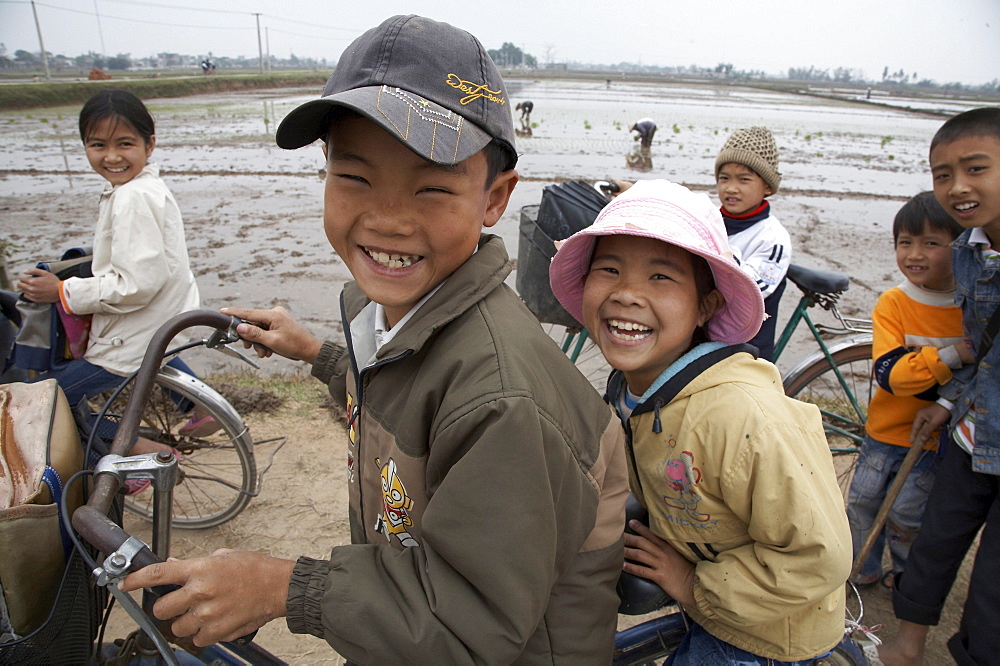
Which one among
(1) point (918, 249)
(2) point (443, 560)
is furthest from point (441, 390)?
(1) point (918, 249)

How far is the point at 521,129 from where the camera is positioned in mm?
17625

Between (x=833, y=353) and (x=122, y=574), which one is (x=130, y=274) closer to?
(x=122, y=574)

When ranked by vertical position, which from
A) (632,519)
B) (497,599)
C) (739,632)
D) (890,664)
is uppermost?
(497,599)

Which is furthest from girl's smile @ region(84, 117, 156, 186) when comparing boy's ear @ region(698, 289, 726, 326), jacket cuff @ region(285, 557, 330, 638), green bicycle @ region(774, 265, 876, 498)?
green bicycle @ region(774, 265, 876, 498)

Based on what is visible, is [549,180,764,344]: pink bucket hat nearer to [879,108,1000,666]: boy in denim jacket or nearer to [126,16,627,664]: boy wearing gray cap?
[126,16,627,664]: boy wearing gray cap

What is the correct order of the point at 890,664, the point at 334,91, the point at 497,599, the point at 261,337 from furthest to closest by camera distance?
1. the point at 890,664
2. the point at 261,337
3. the point at 334,91
4. the point at 497,599

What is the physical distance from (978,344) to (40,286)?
3.54 meters

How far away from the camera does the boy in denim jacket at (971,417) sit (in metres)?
1.95

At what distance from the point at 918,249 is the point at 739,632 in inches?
70.3

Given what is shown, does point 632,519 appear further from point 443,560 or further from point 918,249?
point 918,249

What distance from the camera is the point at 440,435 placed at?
38.5 inches

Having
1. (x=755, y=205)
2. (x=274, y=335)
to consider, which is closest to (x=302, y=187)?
(x=755, y=205)

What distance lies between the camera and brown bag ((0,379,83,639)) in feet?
3.53

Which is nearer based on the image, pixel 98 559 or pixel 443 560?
pixel 443 560
